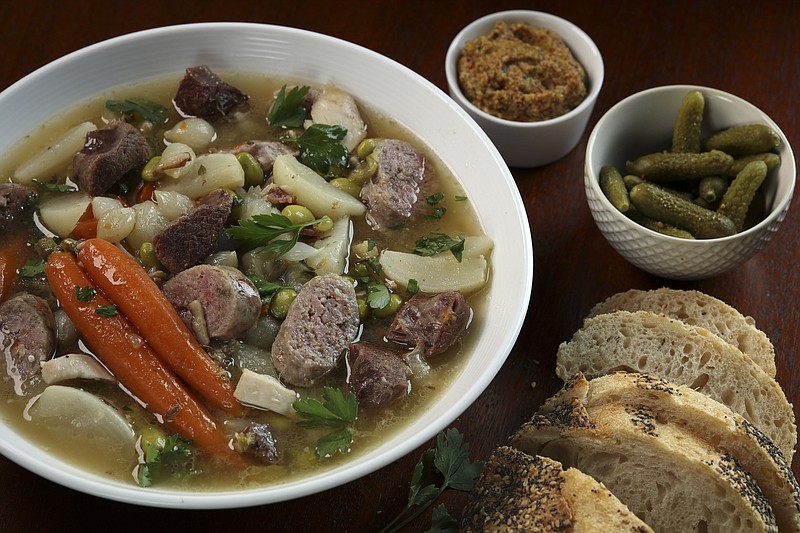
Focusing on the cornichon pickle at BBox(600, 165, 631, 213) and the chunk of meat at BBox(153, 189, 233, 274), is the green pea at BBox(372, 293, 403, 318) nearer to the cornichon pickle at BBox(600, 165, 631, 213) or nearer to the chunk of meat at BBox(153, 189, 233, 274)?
the chunk of meat at BBox(153, 189, 233, 274)

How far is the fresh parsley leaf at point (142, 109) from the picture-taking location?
170 inches

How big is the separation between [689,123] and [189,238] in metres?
2.42

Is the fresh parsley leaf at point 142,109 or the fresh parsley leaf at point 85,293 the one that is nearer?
the fresh parsley leaf at point 85,293

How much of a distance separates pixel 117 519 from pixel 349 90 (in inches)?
90.1

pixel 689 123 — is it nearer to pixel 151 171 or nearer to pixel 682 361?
pixel 682 361

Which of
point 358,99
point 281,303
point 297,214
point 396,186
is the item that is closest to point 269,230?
point 297,214

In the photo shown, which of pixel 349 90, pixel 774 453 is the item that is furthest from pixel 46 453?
pixel 774 453

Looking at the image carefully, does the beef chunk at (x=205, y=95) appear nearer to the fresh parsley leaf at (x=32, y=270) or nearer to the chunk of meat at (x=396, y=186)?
the chunk of meat at (x=396, y=186)

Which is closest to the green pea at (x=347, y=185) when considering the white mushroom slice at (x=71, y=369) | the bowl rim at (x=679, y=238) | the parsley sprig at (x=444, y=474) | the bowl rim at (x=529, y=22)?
the bowl rim at (x=529, y=22)

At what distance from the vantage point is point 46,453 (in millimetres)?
3289

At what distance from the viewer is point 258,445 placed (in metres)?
3.28

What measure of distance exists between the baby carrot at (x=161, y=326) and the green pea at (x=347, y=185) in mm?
959

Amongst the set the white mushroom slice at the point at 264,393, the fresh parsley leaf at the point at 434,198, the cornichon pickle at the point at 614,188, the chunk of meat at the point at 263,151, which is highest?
the cornichon pickle at the point at 614,188

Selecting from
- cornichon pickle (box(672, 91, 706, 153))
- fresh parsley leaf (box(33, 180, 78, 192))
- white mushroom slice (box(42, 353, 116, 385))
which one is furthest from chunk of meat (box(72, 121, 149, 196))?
cornichon pickle (box(672, 91, 706, 153))
